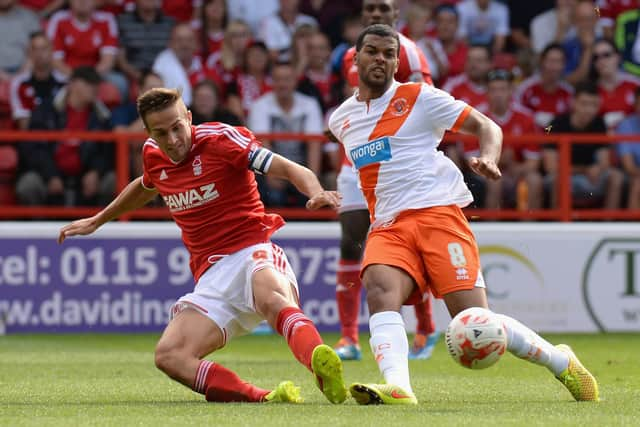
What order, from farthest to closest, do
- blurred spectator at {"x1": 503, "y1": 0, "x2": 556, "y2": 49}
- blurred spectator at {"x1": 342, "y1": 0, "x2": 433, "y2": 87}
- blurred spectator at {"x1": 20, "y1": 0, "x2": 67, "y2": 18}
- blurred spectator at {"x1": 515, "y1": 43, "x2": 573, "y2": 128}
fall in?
blurred spectator at {"x1": 503, "y1": 0, "x2": 556, "y2": 49}
blurred spectator at {"x1": 20, "y1": 0, "x2": 67, "y2": 18}
blurred spectator at {"x1": 515, "y1": 43, "x2": 573, "y2": 128}
blurred spectator at {"x1": 342, "y1": 0, "x2": 433, "y2": 87}

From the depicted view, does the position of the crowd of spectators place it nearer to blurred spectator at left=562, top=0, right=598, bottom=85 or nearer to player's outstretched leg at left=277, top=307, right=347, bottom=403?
blurred spectator at left=562, top=0, right=598, bottom=85

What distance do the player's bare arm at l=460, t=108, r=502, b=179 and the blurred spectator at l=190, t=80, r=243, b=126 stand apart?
6.73 metres

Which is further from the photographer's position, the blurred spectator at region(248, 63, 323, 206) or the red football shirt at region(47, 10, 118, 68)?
the red football shirt at region(47, 10, 118, 68)

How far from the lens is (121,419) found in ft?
19.8

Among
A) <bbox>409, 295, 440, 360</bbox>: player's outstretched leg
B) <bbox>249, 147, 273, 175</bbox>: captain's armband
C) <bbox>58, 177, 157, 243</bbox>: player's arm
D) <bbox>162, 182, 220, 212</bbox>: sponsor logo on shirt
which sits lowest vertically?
<bbox>409, 295, 440, 360</bbox>: player's outstretched leg

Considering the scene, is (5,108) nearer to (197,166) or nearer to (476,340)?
(197,166)

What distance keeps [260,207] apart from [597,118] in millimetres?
7338

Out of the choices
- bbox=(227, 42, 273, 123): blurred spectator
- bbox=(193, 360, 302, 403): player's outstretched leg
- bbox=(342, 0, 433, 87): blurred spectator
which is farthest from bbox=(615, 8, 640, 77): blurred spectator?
bbox=(193, 360, 302, 403): player's outstretched leg

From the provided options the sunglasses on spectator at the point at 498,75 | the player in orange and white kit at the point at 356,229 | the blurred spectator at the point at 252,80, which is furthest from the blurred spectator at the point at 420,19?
the player in orange and white kit at the point at 356,229

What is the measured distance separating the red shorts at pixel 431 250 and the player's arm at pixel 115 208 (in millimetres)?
1457

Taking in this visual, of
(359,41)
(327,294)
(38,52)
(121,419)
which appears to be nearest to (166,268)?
(327,294)

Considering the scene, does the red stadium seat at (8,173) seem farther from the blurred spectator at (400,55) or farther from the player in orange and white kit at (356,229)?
the blurred spectator at (400,55)

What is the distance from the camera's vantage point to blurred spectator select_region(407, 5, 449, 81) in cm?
1512

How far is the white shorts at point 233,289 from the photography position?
7281 mm
